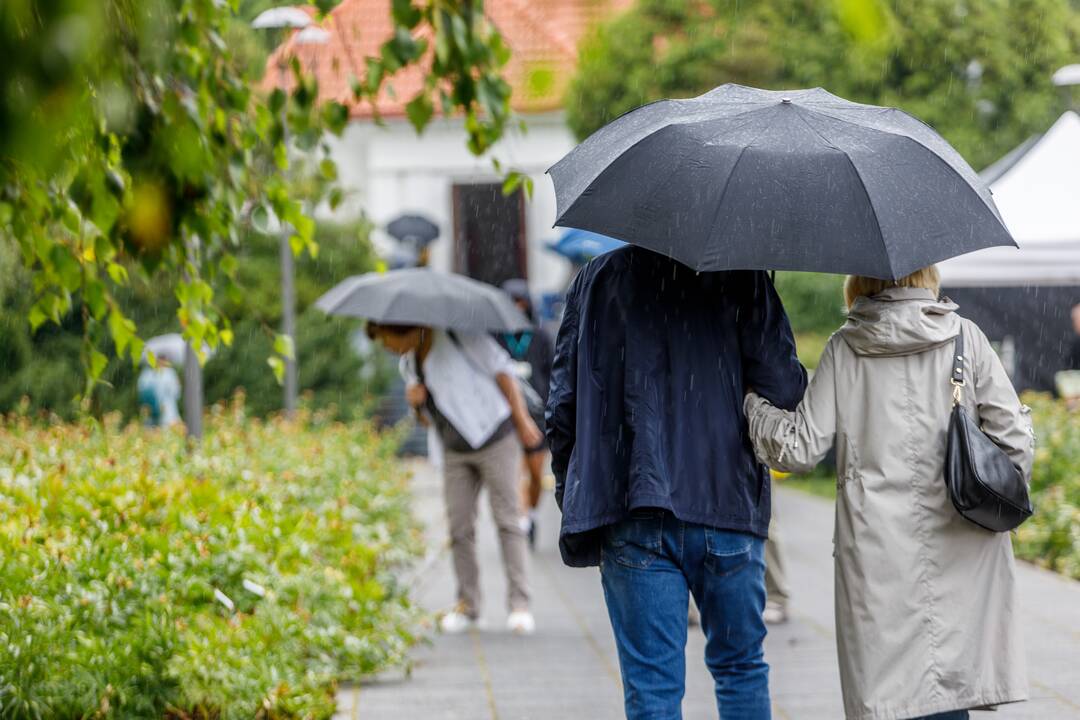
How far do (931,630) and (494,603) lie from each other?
4.90 meters

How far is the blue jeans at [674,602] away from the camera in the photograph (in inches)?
151

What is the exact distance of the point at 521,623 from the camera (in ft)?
24.5

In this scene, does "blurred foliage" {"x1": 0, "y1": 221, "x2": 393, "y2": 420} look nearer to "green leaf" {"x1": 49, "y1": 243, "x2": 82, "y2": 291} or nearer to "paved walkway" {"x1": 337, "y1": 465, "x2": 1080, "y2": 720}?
"paved walkway" {"x1": 337, "y1": 465, "x2": 1080, "y2": 720}

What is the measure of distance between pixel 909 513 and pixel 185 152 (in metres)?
2.44

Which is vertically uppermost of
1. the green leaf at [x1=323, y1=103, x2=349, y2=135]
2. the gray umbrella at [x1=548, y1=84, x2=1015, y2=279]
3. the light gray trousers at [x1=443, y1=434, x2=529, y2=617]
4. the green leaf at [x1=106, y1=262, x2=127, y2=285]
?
the green leaf at [x1=323, y1=103, x2=349, y2=135]

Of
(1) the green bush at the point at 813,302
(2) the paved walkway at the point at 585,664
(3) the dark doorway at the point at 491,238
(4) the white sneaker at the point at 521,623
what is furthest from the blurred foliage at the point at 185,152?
(3) the dark doorway at the point at 491,238

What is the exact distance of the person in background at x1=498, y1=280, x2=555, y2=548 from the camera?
35.9 feet

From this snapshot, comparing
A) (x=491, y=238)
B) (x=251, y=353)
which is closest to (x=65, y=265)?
(x=251, y=353)

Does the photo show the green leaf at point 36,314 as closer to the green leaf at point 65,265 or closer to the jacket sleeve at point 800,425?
the green leaf at point 65,265

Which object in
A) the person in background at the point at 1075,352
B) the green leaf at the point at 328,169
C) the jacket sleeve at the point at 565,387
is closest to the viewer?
the jacket sleeve at the point at 565,387

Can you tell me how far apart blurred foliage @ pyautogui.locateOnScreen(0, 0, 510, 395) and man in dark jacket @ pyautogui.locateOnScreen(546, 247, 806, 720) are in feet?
2.72

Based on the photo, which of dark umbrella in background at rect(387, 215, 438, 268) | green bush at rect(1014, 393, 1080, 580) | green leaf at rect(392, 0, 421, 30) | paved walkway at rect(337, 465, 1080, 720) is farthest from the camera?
dark umbrella in background at rect(387, 215, 438, 268)

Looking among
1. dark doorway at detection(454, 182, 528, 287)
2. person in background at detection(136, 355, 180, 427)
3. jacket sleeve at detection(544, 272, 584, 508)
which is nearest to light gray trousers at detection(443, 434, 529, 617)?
jacket sleeve at detection(544, 272, 584, 508)

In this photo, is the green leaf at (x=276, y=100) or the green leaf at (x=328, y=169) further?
the green leaf at (x=328, y=169)
